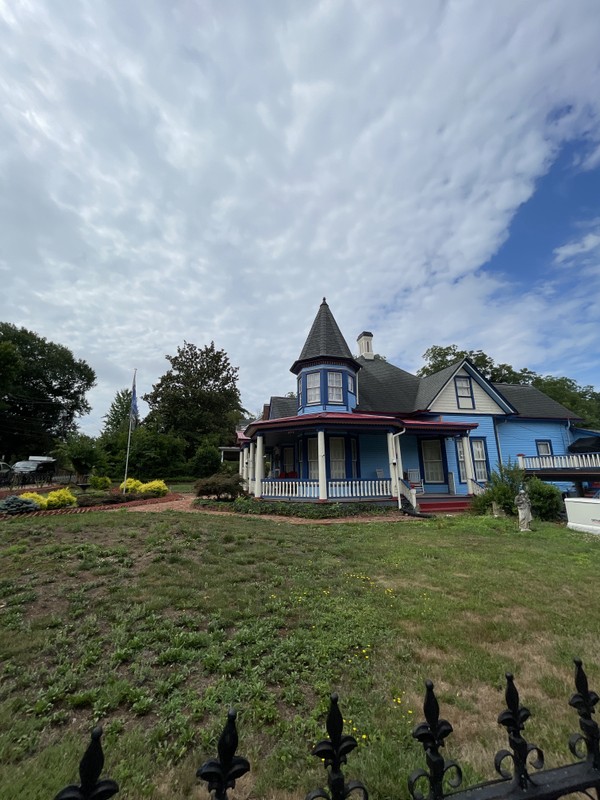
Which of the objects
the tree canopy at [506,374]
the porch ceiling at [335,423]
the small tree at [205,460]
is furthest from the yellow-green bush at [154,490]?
the tree canopy at [506,374]

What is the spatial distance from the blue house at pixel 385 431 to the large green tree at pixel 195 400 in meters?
15.0

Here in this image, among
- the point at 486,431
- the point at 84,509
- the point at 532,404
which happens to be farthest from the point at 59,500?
the point at 532,404

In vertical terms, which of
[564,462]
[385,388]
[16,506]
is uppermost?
[385,388]

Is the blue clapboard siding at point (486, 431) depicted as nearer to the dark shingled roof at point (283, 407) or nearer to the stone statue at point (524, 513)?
the dark shingled roof at point (283, 407)

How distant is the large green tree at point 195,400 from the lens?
34562 millimetres

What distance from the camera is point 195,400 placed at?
117ft

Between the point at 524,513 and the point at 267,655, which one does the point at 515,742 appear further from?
the point at 524,513

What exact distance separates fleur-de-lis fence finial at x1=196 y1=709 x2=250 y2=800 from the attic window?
1970 cm

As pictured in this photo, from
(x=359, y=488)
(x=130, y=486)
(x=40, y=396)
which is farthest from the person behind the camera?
(x=40, y=396)

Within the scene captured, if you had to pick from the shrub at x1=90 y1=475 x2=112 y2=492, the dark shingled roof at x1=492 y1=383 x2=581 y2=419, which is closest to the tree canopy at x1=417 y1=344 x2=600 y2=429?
the dark shingled roof at x1=492 y1=383 x2=581 y2=419

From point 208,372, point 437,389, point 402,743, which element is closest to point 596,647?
point 402,743

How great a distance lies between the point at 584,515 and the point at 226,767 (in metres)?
12.0

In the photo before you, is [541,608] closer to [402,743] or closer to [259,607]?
[402,743]

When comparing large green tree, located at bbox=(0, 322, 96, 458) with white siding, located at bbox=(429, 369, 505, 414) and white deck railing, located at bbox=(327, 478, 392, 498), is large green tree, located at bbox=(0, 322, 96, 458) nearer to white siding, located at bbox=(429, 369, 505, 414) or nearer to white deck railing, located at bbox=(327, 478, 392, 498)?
white deck railing, located at bbox=(327, 478, 392, 498)
